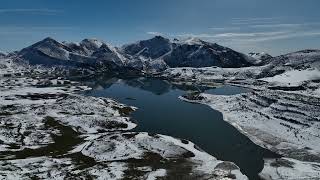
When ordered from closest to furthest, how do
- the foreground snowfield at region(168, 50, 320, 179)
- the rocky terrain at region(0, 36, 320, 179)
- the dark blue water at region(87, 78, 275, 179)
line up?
the rocky terrain at region(0, 36, 320, 179) < the foreground snowfield at region(168, 50, 320, 179) < the dark blue water at region(87, 78, 275, 179)

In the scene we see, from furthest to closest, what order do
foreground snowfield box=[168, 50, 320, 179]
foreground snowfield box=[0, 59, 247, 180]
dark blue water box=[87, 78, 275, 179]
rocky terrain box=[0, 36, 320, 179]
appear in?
dark blue water box=[87, 78, 275, 179]
foreground snowfield box=[168, 50, 320, 179]
rocky terrain box=[0, 36, 320, 179]
foreground snowfield box=[0, 59, 247, 180]

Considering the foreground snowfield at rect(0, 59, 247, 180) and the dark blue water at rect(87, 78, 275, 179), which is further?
the dark blue water at rect(87, 78, 275, 179)

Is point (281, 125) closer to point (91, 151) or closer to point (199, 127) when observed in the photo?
point (199, 127)

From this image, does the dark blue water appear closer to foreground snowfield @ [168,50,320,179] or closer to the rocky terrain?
the rocky terrain

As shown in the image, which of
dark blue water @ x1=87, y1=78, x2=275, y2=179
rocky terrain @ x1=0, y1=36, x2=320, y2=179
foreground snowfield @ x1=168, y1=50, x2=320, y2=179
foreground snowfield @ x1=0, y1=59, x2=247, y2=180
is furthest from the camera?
dark blue water @ x1=87, y1=78, x2=275, y2=179

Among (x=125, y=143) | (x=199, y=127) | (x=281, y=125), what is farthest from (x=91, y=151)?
(x=281, y=125)

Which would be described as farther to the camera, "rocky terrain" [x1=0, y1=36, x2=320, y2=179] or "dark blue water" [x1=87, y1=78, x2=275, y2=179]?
"dark blue water" [x1=87, y1=78, x2=275, y2=179]

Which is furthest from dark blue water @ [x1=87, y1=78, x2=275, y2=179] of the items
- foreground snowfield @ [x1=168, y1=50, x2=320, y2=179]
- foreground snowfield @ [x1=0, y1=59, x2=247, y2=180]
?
foreground snowfield @ [x1=0, y1=59, x2=247, y2=180]

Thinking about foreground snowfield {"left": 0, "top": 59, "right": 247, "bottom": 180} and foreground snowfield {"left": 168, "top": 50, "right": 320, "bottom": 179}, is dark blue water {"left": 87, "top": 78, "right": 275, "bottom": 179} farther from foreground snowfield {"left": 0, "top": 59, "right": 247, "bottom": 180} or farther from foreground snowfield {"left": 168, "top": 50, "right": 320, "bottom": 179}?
foreground snowfield {"left": 0, "top": 59, "right": 247, "bottom": 180}

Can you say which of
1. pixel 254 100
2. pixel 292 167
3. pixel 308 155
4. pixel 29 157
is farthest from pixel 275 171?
pixel 254 100

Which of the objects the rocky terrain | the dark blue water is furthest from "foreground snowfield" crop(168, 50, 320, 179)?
the dark blue water
